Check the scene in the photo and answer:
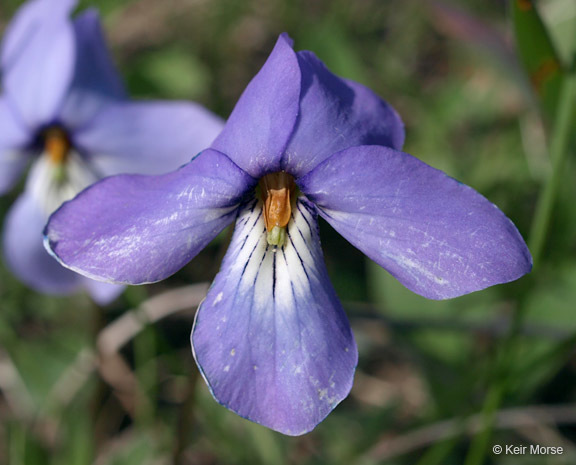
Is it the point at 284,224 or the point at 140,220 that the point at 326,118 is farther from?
the point at 140,220

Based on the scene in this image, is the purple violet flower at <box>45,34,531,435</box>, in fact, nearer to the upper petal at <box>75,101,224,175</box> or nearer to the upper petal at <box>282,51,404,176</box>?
the upper petal at <box>282,51,404,176</box>

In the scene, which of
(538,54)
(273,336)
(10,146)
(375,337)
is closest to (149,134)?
(10,146)

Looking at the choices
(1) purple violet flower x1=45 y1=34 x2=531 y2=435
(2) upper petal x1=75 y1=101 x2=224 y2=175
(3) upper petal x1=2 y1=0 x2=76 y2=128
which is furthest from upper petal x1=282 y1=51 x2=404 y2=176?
(3) upper petal x1=2 y1=0 x2=76 y2=128

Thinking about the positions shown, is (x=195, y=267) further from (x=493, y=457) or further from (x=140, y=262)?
(x=140, y=262)

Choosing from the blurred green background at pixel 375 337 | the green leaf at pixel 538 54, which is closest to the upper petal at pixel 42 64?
the blurred green background at pixel 375 337

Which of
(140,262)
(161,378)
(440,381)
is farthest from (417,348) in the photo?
(140,262)

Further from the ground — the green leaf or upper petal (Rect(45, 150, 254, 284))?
upper petal (Rect(45, 150, 254, 284))
